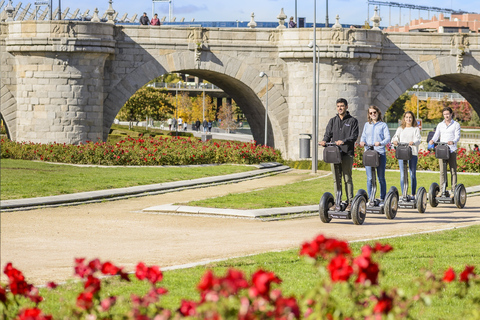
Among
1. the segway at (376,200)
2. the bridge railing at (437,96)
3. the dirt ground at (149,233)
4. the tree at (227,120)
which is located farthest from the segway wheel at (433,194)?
the bridge railing at (437,96)

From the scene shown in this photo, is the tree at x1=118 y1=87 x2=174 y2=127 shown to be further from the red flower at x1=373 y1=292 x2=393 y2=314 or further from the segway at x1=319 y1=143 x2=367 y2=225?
the red flower at x1=373 y1=292 x2=393 y2=314

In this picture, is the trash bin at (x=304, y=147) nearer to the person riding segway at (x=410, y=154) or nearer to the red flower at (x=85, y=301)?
the person riding segway at (x=410, y=154)

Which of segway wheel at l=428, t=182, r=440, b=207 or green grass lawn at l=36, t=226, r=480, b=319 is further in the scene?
segway wheel at l=428, t=182, r=440, b=207

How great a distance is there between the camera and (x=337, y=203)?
1230cm

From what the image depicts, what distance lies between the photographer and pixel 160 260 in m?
8.87

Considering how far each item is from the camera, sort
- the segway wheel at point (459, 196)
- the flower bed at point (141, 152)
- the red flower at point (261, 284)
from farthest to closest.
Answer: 1. the flower bed at point (141, 152)
2. the segway wheel at point (459, 196)
3. the red flower at point (261, 284)

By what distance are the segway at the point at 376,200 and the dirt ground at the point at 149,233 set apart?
0.69 feet

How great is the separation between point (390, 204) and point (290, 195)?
4.18 meters

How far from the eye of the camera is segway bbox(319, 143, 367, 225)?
1198cm

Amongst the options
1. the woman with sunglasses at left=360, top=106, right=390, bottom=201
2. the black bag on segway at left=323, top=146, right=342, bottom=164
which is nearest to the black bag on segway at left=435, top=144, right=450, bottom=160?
the woman with sunglasses at left=360, top=106, right=390, bottom=201

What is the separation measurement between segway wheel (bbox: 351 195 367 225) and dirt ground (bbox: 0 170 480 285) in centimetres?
14

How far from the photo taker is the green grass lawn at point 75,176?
16609 millimetres

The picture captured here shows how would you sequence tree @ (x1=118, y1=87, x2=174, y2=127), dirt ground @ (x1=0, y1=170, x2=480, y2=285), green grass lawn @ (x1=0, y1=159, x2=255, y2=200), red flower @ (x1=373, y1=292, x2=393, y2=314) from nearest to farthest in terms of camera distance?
red flower @ (x1=373, y1=292, x2=393, y2=314) → dirt ground @ (x1=0, y1=170, x2=480, y2=285) → green grass lawn @ (x1=0, y1=159, x2=255, y2=200) → tree @ (x1=118, y1=87, x2=174, y2=127)

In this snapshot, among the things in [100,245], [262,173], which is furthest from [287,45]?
[100,245]
